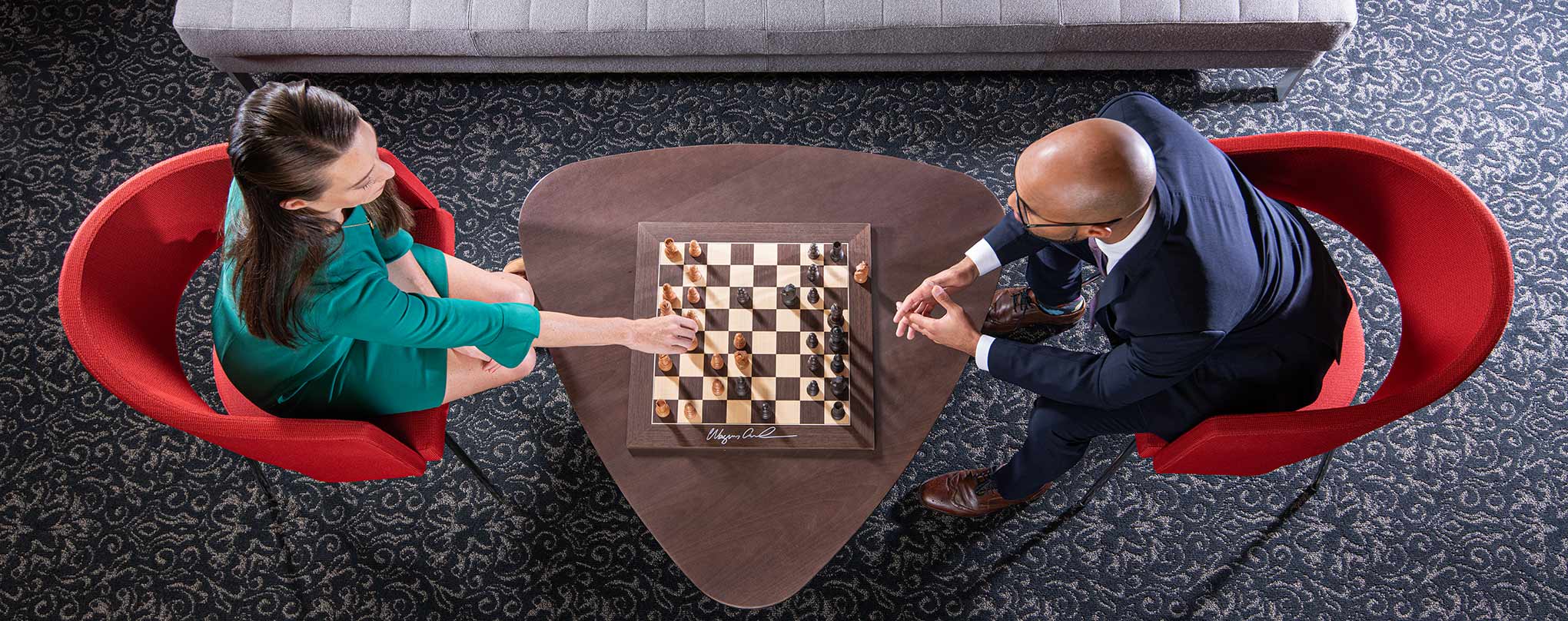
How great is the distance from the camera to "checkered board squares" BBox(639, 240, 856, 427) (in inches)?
78.7

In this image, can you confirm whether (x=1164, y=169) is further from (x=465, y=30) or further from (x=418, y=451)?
(x=465, y=30)

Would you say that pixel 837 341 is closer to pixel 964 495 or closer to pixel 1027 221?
pixel 1027 221

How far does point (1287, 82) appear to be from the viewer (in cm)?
330

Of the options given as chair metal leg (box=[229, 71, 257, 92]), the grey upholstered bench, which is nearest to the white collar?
the grey upholstered bench

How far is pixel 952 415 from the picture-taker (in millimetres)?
2842

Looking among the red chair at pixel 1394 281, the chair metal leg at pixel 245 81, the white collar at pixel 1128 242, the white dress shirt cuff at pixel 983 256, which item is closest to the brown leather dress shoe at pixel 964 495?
the red chair at pixel 1394 281

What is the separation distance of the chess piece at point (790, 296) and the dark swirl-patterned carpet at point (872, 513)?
885 millimetres

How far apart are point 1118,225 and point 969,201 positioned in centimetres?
56

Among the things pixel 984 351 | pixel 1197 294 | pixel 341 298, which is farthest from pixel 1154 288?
pixel 341 298

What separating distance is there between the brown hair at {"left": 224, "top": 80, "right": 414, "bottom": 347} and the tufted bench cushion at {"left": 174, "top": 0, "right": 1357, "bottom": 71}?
60.0 inches

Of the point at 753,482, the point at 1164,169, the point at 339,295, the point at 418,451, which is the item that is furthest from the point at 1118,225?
the point at 418,451

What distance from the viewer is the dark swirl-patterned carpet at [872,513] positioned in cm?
259

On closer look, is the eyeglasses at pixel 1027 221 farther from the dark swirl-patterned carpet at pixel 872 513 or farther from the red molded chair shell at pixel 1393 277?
the dark swirl-patterned carpet at pixel 872 513

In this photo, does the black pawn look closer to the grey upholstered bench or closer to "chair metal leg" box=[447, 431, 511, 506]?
"chair metal leg" box=[447, 431, 511, 506]
